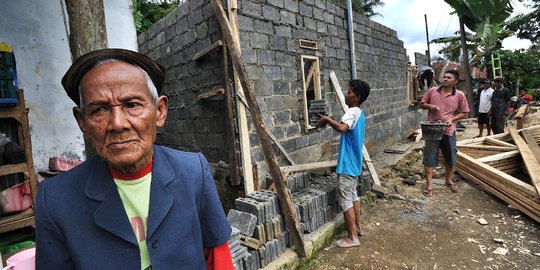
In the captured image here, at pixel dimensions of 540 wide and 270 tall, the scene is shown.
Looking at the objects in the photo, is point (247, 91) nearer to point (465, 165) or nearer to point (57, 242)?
point (57, 242)

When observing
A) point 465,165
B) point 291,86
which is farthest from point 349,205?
point 465,165

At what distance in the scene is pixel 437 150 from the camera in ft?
16.0

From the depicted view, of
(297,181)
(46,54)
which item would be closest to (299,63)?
(297,181)

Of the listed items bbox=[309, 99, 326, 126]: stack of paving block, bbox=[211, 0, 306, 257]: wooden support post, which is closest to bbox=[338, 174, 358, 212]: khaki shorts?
bbox=[211, 0, 306, 257]: wooden support post

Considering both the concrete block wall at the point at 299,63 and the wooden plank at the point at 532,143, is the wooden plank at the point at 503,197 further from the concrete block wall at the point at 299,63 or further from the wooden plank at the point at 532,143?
the concrete block wall at the point at 299,63

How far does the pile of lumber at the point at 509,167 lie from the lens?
409cm

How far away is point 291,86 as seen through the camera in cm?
492

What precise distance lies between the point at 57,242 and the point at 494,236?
460 centimetres

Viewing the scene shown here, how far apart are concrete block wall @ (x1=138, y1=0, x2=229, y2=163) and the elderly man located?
308 cm

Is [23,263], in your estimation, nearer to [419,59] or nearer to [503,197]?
[503,197]

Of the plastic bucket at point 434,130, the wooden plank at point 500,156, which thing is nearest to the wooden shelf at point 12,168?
the plastic bucket at point 434,130

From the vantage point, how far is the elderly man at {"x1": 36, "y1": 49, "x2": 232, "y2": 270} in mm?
989

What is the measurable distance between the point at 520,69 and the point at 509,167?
1951cm

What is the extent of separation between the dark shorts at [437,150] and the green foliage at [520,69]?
1901 centimetres
